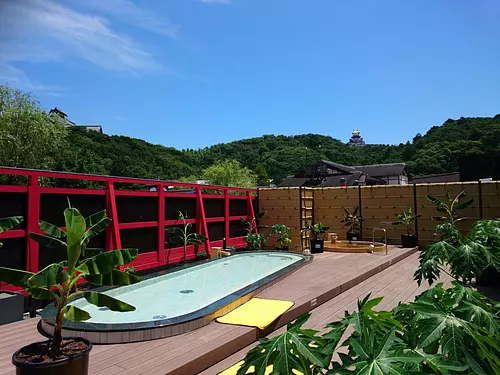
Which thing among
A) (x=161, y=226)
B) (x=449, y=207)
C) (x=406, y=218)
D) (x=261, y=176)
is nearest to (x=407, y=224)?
(x=406, y=218)

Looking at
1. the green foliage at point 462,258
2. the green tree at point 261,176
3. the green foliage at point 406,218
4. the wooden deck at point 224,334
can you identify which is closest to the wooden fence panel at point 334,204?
the green foliage at point 406,218

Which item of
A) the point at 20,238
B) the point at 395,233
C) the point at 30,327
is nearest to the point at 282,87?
the point at 395,233

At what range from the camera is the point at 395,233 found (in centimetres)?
1155

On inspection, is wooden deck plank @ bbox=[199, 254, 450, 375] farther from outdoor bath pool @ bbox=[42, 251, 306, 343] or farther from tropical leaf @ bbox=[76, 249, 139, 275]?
tropical leaf @ bbox=[76, 249, 139, 275]

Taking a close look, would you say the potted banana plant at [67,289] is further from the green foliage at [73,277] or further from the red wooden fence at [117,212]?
the red wooden fence at [117,212]

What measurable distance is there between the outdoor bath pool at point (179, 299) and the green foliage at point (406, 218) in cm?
402

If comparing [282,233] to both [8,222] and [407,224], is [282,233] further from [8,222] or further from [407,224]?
[8,222]

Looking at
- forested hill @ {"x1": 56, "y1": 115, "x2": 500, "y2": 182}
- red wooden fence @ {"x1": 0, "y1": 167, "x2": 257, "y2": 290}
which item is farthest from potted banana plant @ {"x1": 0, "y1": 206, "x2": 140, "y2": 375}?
forested hill @ {"x1": 56, "y1": 115, "x2": 500, "y2": 182}

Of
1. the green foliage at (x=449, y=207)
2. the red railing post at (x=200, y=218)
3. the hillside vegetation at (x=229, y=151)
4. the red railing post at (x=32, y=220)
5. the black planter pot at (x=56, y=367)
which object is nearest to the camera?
the black planter pot at (x=56, y=367)

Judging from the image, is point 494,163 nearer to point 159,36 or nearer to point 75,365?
point 159,36

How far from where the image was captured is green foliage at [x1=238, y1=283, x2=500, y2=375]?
98 cm

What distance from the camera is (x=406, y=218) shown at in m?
11.0

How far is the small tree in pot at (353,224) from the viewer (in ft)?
38.3

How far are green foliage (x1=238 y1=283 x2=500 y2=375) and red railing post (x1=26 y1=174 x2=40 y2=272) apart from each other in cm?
518
